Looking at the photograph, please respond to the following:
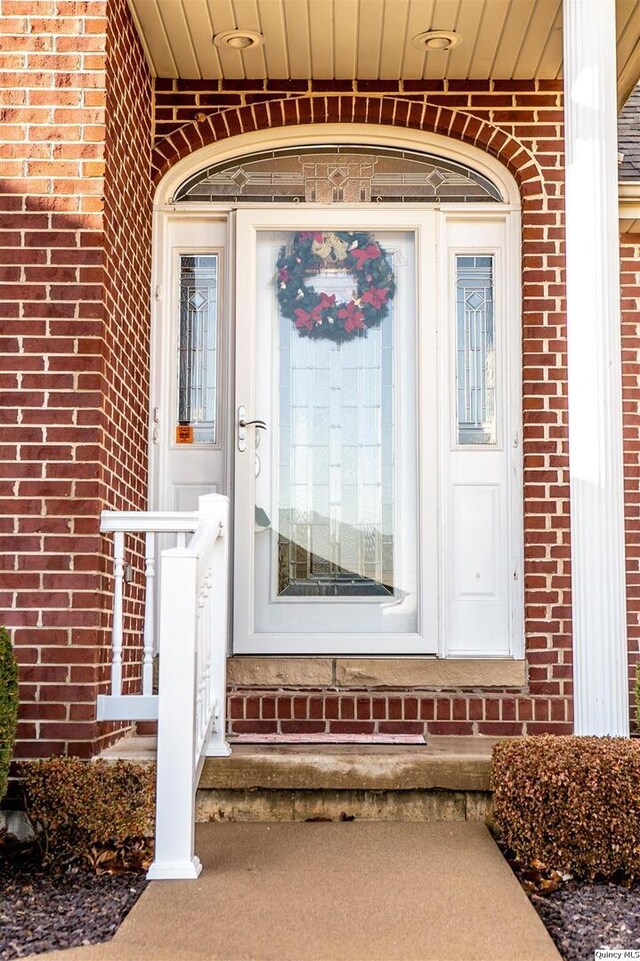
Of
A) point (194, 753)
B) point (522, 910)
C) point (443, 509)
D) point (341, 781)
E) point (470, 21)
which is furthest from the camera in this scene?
point (443, 509)

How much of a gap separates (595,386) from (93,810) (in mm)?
2407

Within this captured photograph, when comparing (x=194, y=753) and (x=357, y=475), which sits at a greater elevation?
(x=357, y=475)

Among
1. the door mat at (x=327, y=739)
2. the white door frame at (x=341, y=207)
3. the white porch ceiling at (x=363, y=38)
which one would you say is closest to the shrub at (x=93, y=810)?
the door mat at (x=327, y=739)

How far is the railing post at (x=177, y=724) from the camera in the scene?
11.5 ft

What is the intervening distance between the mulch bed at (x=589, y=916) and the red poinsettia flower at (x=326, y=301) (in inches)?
125

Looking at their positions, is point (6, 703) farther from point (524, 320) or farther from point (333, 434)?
point (524, 320)

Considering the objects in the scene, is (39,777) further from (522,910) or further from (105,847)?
(522,910)

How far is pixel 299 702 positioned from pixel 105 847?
5.31ft

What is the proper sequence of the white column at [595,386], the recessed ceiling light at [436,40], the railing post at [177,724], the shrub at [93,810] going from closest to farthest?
A: 1. the railing post at [177,724]
2. the shrub at [93,810]
3. the white column at [595,386]
4. the recessed ceiling light at [436,40]

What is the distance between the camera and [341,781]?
13.7 feet

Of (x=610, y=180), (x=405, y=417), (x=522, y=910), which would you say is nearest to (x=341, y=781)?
(x=522, y=910)

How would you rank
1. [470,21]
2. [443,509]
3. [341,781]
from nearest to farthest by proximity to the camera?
[341,781] → [470,21] → [443,509]

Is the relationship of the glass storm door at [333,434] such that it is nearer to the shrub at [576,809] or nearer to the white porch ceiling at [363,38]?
the white porch ceiling at [363,38]

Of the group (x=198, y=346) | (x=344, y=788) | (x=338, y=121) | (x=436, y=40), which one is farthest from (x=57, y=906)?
(x=436, y=40)
